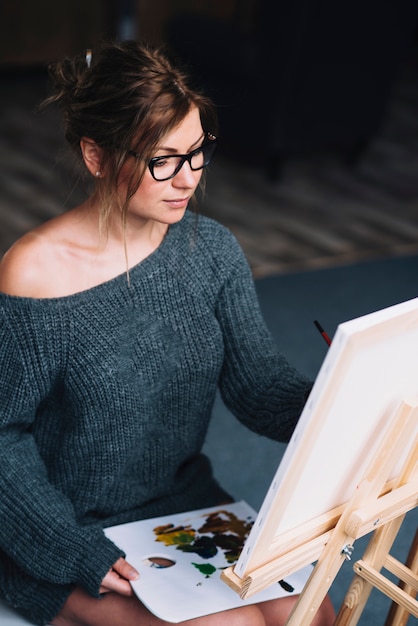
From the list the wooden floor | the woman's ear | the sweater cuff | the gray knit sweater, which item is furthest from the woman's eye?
the wooden floor

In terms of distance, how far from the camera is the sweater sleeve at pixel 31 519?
1326 mm

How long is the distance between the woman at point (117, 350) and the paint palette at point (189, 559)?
3 cm

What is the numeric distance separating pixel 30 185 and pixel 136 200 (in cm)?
287

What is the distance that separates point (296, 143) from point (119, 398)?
3.16 m

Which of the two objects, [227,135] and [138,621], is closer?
[138,621]

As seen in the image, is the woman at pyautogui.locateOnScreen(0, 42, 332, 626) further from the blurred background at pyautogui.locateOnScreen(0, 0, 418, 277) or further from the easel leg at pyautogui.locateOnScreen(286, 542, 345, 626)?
the blurred background at pyautogui.locateOnScreen(0, 0, 418, 277)

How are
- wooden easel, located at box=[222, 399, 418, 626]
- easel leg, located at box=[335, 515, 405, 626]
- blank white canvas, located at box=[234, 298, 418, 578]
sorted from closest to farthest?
blank white canvas, located at box=[234, 298, 418, 578], wooden easel, located at box=[222, 399, 418, 626], easel leg, located at box=[335, 515, 405, 626]

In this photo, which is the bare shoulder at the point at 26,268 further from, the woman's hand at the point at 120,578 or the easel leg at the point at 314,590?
the easel leg at the point at 314,590

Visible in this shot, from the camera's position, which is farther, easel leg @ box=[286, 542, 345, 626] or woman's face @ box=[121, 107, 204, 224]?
woman's face @ box=[121, 107, 204, 224]

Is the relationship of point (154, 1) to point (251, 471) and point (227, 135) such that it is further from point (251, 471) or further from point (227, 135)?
point (251, 471)

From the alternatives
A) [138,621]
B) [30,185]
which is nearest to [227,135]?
[30,185]

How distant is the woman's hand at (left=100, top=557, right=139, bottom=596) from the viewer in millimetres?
1311

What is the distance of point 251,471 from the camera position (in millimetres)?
2270

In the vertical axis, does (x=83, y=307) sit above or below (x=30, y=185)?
above
